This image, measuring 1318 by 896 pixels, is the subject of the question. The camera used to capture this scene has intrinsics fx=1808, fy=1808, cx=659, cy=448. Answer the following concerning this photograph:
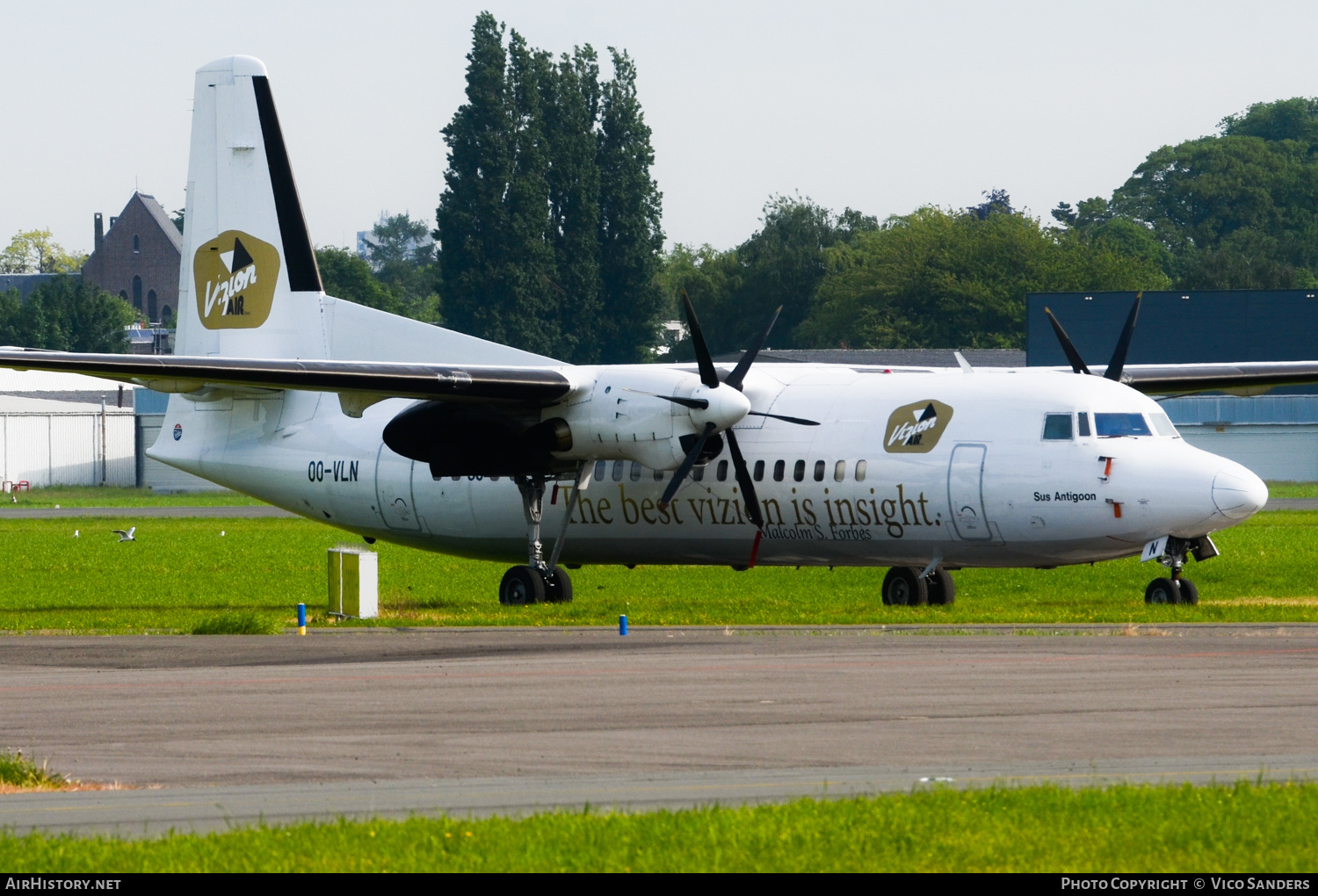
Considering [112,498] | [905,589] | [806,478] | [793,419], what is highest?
[793,419]

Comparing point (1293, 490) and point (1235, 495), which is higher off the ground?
point (1235, 495)

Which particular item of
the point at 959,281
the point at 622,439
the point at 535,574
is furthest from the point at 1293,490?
the point at 622,439

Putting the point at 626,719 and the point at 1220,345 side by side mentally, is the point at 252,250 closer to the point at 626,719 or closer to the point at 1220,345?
the point at 626,719

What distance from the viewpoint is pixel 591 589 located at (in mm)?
32312

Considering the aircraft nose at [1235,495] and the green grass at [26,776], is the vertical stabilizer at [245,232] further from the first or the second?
the green grass at [26,776]

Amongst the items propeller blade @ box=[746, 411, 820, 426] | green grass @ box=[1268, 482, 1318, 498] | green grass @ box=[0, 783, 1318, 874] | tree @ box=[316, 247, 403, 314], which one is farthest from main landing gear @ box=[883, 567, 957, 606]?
tree @ box=[316, 247, 403, 314]

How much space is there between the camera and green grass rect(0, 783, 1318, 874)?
830cm

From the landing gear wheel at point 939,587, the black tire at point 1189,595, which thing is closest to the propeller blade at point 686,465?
the landing gear wheel at point 939,587

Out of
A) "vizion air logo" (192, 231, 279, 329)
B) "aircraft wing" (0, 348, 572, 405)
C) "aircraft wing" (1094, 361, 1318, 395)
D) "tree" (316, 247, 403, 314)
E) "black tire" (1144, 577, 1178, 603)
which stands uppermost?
"tree" (316, 247, 403, 314)

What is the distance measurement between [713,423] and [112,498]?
2318 inches

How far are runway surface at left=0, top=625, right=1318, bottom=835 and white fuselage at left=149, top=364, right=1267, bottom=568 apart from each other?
11.2ft

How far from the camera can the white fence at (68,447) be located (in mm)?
83562

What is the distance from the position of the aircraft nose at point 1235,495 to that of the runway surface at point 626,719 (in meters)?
2.58

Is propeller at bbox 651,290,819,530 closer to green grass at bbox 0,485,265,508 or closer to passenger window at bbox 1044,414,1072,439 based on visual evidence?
passenger window at bbox 1044,414,1072,439
